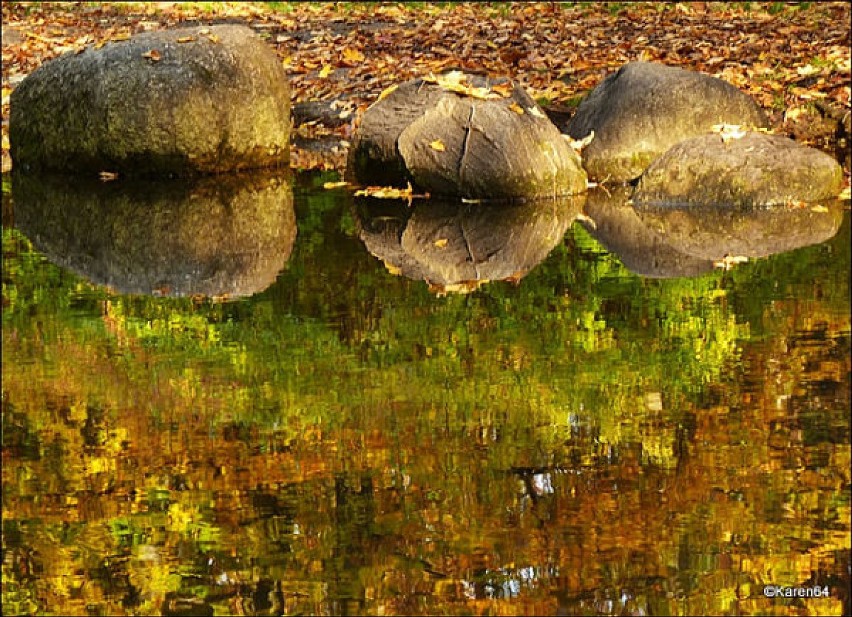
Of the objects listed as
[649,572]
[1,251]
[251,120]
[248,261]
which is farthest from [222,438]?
[251,120]

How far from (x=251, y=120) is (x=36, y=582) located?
28.2ft

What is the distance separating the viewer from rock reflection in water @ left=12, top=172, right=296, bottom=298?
28.3 feet

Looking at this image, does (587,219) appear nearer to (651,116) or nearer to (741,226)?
(741,226)

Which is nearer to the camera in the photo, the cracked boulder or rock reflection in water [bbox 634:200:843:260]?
rock reflection in water [bbox 634:200:843:260]

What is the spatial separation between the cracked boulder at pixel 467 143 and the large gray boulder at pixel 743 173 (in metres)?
0.76

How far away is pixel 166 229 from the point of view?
1009 centimetres

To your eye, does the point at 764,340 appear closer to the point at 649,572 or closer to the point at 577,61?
the point at 649,572

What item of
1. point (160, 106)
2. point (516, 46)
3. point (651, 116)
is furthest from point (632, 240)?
point (516, 46)

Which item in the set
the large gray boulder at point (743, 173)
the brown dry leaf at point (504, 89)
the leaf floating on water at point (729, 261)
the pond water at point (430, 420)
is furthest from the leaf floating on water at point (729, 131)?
the leaf floating on water at point (729, 261)

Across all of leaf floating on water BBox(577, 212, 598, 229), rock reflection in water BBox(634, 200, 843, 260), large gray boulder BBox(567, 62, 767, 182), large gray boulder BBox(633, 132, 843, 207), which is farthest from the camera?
large gray boulder BBox(567, 62, 767, 182)

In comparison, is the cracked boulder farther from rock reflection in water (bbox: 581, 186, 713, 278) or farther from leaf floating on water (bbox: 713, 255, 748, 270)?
leaf floating on water (bbox: 713, 255, 748, 270)

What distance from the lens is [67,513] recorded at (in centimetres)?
486

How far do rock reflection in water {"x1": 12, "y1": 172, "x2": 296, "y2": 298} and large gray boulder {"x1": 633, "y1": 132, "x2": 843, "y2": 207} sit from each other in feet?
8.47

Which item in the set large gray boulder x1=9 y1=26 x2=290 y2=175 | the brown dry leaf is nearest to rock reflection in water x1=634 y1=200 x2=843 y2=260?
the brown dry leaf
